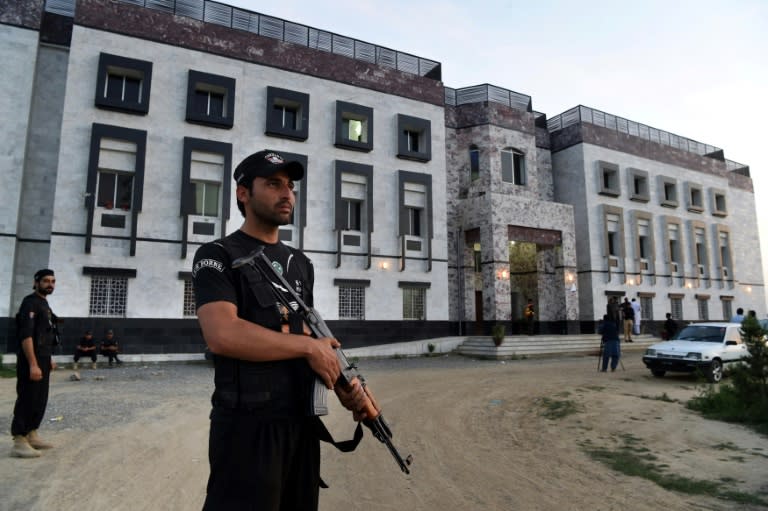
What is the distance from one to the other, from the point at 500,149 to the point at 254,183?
23.8 m

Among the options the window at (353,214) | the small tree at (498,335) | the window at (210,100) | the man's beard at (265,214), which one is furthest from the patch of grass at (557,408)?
the window at (210,100)

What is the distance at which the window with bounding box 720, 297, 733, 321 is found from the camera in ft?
101

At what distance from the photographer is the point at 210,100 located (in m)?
18.9

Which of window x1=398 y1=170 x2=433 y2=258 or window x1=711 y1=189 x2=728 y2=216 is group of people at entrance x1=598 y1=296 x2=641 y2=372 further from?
window x1=711 y1=189 x2=728 y2=216

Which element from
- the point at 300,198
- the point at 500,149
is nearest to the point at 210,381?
the point at 300,198

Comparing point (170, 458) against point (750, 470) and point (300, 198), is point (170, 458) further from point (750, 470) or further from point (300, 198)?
point (300, 198)

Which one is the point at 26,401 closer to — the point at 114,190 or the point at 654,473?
the point at 654,473

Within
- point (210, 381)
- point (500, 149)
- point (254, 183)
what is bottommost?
point (210, 381)

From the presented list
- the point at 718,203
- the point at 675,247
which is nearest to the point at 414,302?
the point at 675,247

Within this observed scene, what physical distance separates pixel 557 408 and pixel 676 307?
25076 mm

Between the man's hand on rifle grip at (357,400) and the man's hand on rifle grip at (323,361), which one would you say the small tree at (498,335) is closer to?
the man's hand on rifle grip at (357,400)

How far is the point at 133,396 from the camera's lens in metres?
9.69

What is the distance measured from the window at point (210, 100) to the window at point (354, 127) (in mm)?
4460

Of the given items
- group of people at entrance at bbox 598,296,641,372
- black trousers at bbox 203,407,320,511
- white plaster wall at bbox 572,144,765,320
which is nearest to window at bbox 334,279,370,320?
group of people at entrance at bbox 598,296,641,372
